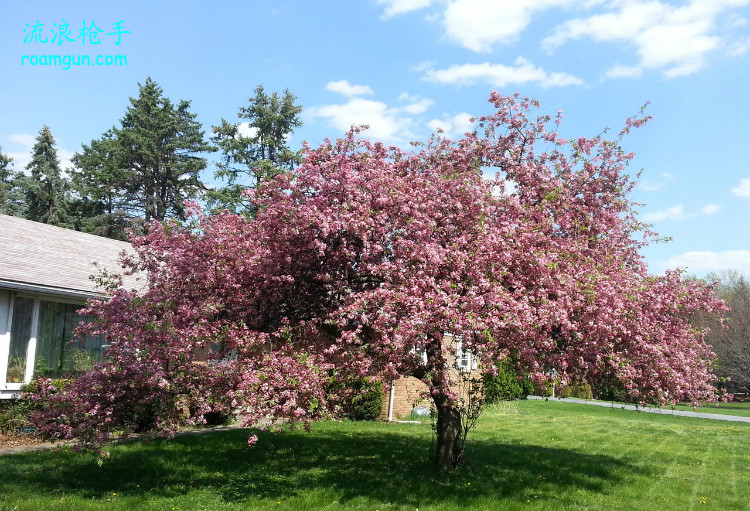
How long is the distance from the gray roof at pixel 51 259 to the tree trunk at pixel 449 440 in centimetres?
721

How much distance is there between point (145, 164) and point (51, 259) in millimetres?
27315

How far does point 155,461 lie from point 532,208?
8.38 m

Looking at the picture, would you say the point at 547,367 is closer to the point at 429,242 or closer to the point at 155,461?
the point at 429,242

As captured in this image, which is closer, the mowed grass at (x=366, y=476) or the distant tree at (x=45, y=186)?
the mowed grass at (x=366, y=476)

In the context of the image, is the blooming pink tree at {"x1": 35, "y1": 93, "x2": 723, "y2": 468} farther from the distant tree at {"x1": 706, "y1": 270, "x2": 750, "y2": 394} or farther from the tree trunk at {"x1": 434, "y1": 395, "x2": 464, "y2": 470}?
the distant tree at {"x1": 706, "y1": 270, "x2": 750, "y2": 394}

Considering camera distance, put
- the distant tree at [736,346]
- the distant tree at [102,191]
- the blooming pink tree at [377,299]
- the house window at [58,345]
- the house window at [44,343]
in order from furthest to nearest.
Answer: the distant tree at [102,191]
the distant tree at [736,346]
the house window at [58,345]
the house window at [44,343]
the blooming pink tree at [377,299]

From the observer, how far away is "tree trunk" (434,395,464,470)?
1056cm

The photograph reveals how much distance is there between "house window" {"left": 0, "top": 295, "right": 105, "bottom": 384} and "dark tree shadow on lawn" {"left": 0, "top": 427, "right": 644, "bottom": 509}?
3.77 meters

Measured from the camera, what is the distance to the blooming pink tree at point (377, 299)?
7930 mm

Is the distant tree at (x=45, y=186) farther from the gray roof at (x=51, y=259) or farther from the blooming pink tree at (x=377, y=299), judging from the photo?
the blooming pink tree at (x=377, y=299)

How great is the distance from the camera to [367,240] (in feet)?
28.5

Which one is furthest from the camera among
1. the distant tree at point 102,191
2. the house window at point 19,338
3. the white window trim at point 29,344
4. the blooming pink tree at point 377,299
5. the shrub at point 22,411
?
the distant tree at point 102,191

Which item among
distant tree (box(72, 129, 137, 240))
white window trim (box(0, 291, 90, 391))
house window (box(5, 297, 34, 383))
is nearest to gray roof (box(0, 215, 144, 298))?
white window trim (box(0, 291, 90, 391))

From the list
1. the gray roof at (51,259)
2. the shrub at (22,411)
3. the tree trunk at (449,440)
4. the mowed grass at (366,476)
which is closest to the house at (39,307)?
the gray roof at (51,259)
